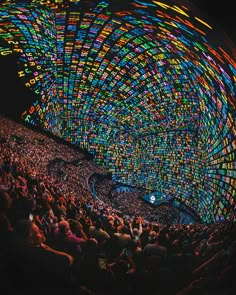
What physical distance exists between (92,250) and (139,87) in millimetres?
7126

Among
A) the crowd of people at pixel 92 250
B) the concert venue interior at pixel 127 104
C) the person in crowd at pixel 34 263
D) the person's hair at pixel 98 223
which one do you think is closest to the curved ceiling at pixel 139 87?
the concert venue interior at pixel 127 104

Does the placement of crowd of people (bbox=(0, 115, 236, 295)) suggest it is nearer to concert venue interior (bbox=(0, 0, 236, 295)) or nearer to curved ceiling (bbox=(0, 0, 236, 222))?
concert venue interior (bbox=(0, 0, 236, 295))

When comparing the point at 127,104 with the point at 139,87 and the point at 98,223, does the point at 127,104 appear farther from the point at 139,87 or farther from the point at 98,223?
the point at 98,223

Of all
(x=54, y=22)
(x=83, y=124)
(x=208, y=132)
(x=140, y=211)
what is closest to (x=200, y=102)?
(x=208, y=132)

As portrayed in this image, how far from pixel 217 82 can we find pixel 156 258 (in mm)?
4526

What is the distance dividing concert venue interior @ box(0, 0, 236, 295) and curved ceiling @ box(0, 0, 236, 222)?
0.12ft

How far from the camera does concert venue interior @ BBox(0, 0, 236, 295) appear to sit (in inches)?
251

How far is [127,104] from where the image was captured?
439 inches

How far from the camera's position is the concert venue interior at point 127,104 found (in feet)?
20.9

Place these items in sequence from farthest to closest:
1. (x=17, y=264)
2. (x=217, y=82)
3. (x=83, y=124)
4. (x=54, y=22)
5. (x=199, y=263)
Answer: (x=83, y=124), (x=54, y=22), (x=217, y=82), (x=199, y=263), (x=17, y=264)

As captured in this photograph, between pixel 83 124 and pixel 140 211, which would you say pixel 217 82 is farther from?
pixel 83 124

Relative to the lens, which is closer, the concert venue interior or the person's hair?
the person's hair

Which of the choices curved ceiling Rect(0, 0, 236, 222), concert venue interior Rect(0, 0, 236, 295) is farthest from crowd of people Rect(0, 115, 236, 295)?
curved ceiling Rect(0, 0, 236, 222)

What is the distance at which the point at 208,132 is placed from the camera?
27.7 ft
